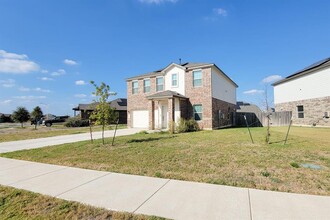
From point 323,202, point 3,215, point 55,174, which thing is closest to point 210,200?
point 323,202

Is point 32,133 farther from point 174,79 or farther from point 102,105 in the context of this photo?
point 174,79

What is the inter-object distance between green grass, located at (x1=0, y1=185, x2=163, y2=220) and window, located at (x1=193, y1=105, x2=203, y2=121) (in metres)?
14.9

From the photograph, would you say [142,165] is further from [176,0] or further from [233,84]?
[233,84]

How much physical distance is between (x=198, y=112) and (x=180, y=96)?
2.38 metres

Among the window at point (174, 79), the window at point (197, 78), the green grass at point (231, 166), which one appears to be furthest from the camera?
the window at point (174, 79)

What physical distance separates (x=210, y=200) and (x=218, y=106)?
16.0m

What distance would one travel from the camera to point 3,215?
10.1 feet

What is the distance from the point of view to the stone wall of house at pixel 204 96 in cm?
1678

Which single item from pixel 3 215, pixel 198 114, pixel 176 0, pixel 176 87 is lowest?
pixel 3 215

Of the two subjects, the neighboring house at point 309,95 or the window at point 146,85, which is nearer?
the neighboring house at point 309,95

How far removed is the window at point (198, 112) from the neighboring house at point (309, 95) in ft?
41.3

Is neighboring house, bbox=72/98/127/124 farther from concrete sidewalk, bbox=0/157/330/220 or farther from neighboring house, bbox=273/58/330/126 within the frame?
concrete sidewalk, bbox=0/157/330/220

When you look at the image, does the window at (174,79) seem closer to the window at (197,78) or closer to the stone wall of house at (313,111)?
the window at (197,78)

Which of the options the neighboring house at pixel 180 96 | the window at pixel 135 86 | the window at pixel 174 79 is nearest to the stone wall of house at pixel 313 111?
the neighboring house at pixel 180 96
